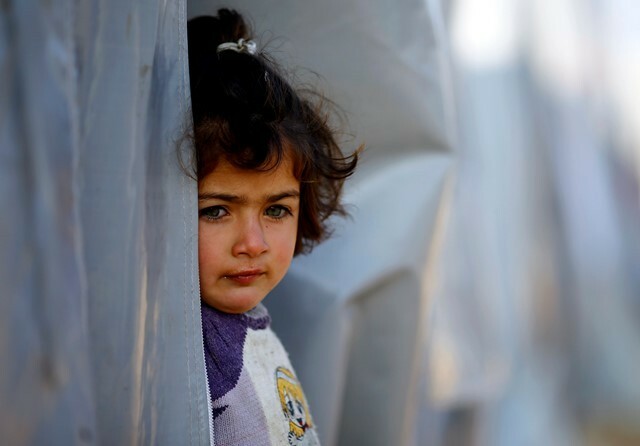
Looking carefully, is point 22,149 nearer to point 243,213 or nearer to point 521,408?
point 243,213

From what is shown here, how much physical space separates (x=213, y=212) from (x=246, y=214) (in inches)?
1.4

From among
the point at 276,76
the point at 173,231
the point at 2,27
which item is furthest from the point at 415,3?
the point at 2,27

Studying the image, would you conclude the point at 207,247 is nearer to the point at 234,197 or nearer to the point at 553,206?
the point at 234,197

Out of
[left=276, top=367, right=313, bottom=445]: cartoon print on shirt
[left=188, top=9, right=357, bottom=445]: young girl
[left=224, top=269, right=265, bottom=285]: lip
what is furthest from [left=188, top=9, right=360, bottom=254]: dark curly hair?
[left=276, top=367, right=313, bottom=445]: cartoon print on shirt

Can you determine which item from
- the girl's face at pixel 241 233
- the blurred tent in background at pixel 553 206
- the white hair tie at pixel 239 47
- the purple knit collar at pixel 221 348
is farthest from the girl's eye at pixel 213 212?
the blurred tent in background at pixel 553 206

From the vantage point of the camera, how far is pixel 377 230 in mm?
1327

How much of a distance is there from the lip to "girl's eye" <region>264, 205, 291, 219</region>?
0.22 ft

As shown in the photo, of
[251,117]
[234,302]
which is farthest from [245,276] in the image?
[251,117]

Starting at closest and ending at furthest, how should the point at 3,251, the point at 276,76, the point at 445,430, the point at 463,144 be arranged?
the point at 3,251 → the point at 276,76 → the point at 445,430 → the point at 463,144

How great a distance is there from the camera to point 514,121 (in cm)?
254

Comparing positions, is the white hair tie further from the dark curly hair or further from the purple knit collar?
the purple knit collar

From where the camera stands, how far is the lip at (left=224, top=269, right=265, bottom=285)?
906 mm

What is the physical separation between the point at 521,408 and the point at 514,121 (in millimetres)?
845

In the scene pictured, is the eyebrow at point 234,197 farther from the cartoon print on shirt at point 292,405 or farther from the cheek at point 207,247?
the cartoon print on shirt at point 292,405
